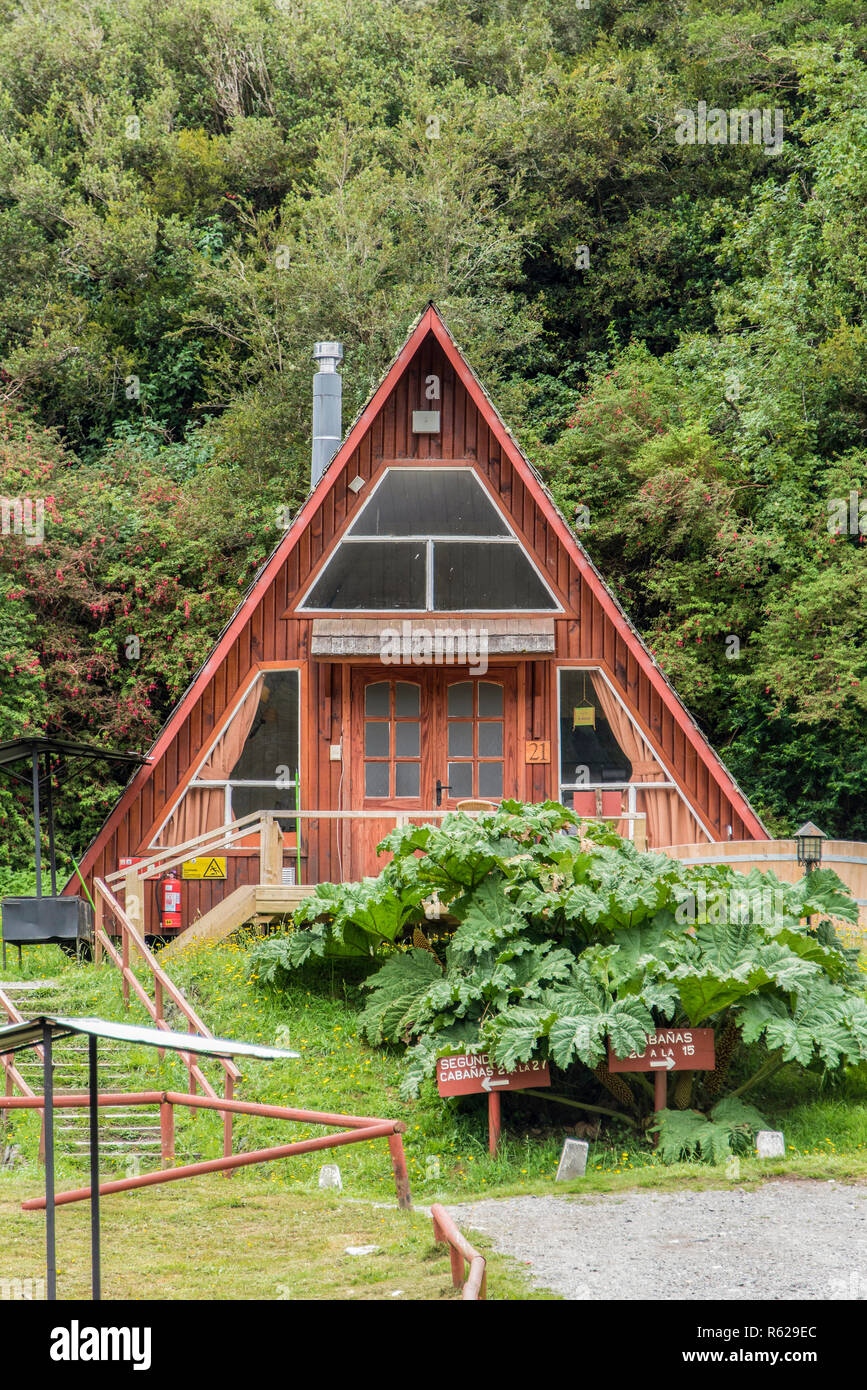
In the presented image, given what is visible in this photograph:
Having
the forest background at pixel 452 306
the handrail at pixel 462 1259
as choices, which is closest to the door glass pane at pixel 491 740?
the forest background at pixel 452 306

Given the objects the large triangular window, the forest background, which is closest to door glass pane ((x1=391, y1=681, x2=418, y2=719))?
the large triangular window

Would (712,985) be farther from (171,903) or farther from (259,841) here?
(171,903)

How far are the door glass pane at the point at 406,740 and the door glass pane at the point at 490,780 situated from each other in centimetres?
84

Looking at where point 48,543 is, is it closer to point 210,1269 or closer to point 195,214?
point 195,214

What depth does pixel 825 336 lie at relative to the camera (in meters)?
23.7

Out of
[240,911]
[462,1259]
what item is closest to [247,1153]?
[462,1259]

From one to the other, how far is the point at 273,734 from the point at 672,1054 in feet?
26.3

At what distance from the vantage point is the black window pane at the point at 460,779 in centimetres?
1695

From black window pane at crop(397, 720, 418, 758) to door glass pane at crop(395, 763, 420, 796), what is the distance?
0.12 m

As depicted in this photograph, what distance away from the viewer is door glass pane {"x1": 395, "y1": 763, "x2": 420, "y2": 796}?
16984 millimetres

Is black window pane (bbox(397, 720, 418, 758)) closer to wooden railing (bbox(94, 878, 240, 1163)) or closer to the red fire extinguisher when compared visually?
the red fire extinguisher

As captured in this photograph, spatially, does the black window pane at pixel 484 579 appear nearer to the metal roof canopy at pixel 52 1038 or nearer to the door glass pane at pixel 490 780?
the door glass pane at pixel 490 780

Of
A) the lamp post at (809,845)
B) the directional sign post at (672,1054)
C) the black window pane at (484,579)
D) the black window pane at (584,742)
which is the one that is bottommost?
the directional sign post at (672,1054)

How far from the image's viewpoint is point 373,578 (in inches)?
660
